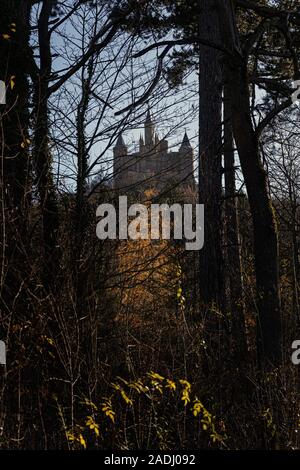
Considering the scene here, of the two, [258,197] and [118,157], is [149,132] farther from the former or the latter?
[258,197]

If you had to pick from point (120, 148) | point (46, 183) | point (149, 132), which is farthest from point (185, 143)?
point (46, 183)

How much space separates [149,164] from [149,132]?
409 millimetres

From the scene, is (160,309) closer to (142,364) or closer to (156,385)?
(142,364)

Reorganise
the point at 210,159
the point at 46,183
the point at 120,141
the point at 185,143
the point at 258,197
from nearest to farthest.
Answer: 1. the point at 46,183
2. the point at 258,197
3. the point at 120,141
4. the point at 185,143
5. the point at 210,159

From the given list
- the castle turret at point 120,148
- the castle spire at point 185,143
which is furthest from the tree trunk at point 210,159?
the castle turret at point 120,148

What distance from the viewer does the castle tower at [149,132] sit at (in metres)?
6.22

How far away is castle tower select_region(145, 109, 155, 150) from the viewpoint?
6.22m

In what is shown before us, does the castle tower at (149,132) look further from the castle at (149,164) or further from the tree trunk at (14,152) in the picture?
the tree trunk at (14,152)

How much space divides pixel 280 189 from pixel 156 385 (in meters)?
8.31

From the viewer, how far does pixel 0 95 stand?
5586 millimetres

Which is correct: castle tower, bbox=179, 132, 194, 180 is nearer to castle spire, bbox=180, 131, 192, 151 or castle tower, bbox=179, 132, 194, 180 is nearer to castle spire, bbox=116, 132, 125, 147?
castle spire, bbox=180, 131, 192, 151

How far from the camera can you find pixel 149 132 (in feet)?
20.8

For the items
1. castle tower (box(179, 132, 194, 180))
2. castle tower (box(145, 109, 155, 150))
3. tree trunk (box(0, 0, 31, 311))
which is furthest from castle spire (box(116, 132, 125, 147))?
tree trunk (box(0, 0, 31, 311))
